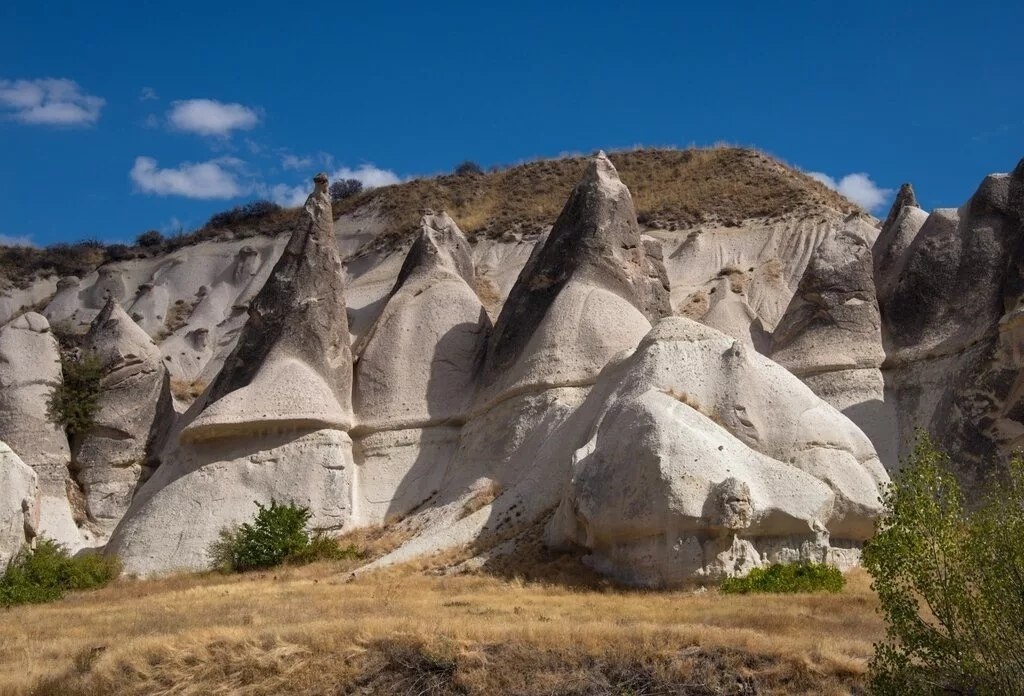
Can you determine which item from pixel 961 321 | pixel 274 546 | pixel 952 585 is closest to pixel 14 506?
pixel 274 546

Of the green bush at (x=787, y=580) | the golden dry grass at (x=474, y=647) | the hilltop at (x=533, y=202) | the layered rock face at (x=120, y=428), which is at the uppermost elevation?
the hilltop at (x=533, y=202)

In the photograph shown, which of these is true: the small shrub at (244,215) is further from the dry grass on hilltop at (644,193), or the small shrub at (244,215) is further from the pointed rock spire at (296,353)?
the pointed rock spire at (296,353)

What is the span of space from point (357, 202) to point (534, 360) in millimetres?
33622

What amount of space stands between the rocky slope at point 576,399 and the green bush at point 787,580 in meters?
0.24

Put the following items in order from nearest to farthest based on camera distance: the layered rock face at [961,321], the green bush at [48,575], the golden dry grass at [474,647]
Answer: the golden dry grass at [474,647], the green bush at [48,575], the layered rock face at [961,321]

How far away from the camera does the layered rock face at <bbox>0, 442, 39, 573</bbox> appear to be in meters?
22.2

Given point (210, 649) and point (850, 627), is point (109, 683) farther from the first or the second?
point (850, 627)

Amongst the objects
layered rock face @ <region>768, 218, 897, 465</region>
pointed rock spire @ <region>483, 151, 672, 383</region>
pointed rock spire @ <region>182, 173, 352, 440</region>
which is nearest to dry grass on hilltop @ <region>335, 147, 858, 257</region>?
layered rock face @ <region>768, 218, 897, 465</region>

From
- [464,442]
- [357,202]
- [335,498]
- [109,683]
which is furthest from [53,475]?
[357,202]

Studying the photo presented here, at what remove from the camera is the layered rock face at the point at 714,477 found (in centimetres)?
1616

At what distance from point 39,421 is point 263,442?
7.84 meters

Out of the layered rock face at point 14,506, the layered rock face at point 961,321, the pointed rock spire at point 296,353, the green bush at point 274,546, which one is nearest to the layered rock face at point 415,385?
the pointed rock spire at point 296,353

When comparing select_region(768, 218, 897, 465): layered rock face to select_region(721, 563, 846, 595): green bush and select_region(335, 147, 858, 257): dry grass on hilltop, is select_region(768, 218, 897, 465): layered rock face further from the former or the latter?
select_region(335, 147, 858, 257): dry grass on hilltop

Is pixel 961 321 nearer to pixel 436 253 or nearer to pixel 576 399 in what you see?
pixel 576 399
